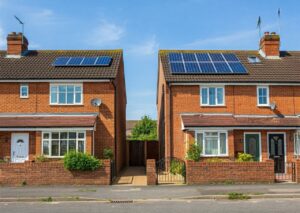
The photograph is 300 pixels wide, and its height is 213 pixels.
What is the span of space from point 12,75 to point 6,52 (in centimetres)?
433

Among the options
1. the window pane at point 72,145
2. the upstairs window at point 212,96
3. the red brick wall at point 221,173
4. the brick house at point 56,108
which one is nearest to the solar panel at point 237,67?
the upstairs window at point 212,96

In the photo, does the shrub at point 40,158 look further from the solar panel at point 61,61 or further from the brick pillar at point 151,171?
the solar panel at point 61,61

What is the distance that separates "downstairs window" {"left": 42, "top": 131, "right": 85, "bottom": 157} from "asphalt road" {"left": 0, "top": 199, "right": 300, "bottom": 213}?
861 cm

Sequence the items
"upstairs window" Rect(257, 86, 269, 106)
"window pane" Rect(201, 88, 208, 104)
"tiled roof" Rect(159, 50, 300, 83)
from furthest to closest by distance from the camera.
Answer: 1. "upstairs window" Rect(257, 86, 269, 106)
2. "window pane" Rect(201, 88, 208, 104)
3. "tiled roof" Rect(159, 50, 300, 83)

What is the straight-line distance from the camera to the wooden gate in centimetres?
3688

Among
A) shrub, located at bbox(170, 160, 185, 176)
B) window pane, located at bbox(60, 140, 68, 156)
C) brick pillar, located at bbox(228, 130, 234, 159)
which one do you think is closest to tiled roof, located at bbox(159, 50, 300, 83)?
brick pillar, located at bbox(228, 130, 234, 159)

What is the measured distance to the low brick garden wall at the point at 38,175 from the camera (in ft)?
66.0

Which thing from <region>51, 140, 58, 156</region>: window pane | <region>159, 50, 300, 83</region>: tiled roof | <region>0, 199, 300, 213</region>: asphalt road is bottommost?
<region>0, 199, 300, 213</region>: asphalt road

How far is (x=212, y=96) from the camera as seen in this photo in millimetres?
26031

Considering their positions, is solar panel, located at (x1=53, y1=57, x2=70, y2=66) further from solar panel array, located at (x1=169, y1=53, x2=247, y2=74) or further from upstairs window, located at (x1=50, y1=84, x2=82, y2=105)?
solar panel array, located at (x1=169, y1=53, x2=247, y2=74)

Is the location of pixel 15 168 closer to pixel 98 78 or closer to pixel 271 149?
pixel 98 78

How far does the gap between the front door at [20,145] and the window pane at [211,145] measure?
9806 millimetres

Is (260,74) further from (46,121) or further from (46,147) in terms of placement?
(46,147)

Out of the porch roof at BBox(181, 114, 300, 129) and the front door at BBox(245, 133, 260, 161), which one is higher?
the porch roof at BBox(181, 114, 300, 129)
